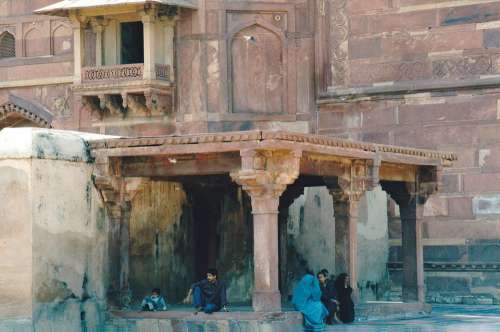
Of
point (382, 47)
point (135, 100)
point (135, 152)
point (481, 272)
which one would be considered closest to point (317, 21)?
point (382, 47)

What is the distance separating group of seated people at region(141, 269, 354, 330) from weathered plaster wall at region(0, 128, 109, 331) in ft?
3.25

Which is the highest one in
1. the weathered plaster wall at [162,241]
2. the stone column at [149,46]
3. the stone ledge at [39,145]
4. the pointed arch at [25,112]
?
the stone column at [149,46]

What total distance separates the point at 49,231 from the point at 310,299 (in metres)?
3.02

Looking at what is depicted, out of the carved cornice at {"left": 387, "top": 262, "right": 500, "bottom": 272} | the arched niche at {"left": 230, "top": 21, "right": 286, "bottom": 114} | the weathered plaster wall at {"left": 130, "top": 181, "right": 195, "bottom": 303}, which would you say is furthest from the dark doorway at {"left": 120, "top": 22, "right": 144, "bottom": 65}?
the carved cornice at {"left": 387, "top": 262, "right": 500, "bottom": 272}

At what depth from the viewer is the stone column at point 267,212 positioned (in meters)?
15.3

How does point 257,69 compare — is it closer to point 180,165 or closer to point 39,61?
point 39,61

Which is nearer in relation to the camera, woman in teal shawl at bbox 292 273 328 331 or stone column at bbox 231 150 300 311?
stone column at bbox 231 150 300 311

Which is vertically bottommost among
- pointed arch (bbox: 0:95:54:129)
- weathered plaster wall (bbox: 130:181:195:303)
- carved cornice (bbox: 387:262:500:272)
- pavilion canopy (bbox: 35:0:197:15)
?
carved cornice (bbox: 387:262:500:272)

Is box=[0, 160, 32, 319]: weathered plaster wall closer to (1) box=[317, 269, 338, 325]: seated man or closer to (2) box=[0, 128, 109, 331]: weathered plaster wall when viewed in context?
(2) box=[0, 128, 109, 331]: weathered plaster wall

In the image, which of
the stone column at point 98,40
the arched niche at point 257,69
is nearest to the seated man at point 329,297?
the arched niche at point 257,69

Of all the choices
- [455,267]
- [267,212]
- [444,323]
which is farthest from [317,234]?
[267,212]

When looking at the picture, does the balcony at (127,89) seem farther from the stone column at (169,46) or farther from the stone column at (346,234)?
the stone column at (346,234)

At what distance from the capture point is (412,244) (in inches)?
732

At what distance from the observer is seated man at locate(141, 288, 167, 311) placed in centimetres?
1623
